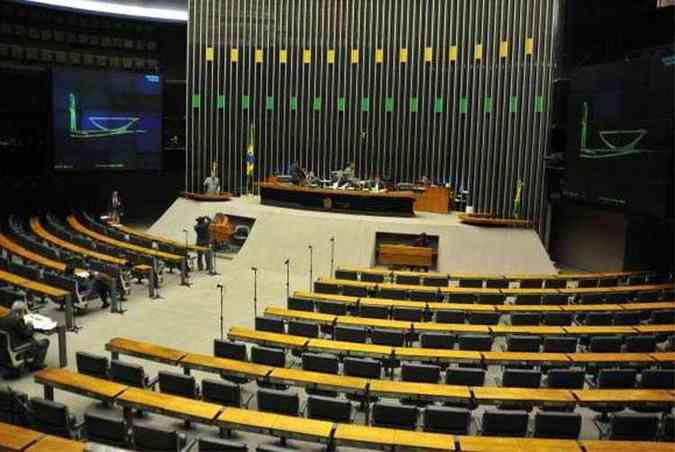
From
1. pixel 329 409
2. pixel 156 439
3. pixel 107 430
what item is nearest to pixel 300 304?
pixel 329 409

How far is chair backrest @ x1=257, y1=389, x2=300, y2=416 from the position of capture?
731 cm

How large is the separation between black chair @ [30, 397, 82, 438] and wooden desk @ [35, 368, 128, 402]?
0.48 meters

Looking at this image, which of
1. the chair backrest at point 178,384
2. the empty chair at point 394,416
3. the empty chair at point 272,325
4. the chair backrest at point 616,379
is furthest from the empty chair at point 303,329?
the chair backrest at point 616,379

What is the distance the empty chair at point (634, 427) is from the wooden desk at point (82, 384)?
19.6ft

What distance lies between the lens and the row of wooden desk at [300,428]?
20.5ft

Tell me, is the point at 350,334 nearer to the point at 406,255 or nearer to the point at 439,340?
the point at 439,340

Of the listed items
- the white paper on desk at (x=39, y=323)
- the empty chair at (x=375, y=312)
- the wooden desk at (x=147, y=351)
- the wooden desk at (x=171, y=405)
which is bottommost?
the wooden desk at (x=171, y=405)

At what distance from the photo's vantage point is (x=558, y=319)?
11.2m

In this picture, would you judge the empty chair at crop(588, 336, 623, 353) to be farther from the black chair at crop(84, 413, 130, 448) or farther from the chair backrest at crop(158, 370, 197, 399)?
the black chair at crop(84, 413, 130, 448)

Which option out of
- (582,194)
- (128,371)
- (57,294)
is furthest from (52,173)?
(582,194)

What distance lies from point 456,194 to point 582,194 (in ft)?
18.2

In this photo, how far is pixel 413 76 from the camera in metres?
23.1

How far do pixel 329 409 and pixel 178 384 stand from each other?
81.1 inches

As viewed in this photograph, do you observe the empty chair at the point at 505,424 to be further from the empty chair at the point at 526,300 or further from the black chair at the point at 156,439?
the empty chair at the point at 526,300
